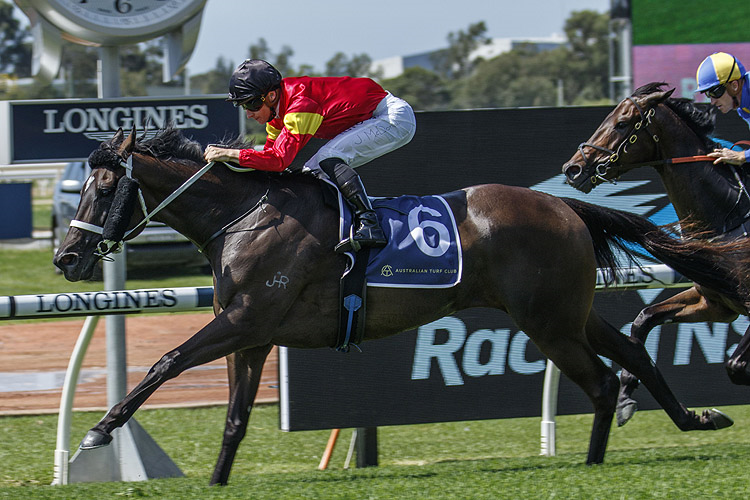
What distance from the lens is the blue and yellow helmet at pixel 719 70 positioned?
5227 mm

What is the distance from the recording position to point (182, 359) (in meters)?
4.31

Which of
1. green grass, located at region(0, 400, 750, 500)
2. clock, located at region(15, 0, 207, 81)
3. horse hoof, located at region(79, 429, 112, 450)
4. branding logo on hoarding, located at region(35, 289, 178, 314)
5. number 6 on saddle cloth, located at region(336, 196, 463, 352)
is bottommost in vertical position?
green grass, located at region(0, 400, 750, 500)

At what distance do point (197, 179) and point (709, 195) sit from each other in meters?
2.66

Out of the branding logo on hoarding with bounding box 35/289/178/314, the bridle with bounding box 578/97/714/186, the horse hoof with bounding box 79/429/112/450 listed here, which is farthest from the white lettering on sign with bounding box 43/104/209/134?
the bridle with bounding box 578/97/714/186

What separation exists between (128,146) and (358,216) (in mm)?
1066

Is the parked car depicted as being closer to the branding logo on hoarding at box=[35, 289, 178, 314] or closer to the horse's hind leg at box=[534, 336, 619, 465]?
the branding logo on hoarding at box=[35, 289, 178, 314]

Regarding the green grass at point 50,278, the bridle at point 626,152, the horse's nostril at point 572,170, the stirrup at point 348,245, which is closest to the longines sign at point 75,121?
the stirrup at point 348,245

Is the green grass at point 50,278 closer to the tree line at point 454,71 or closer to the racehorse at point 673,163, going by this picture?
the racehorse at point 673,163

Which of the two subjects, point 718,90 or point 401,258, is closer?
point 401,258

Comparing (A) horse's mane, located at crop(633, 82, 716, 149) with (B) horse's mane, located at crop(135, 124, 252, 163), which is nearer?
(B) horse's mane, located at crop(135, 124, 252, 163)

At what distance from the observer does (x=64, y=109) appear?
5.11 meters

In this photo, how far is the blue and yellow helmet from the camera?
206 inches

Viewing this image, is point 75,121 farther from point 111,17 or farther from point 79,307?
point 79,307

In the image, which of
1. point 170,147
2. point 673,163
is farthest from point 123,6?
point 673,163
